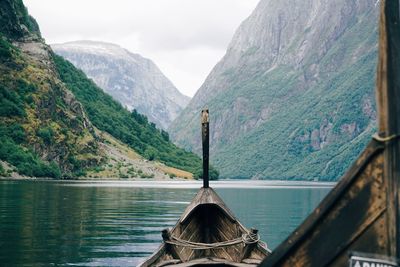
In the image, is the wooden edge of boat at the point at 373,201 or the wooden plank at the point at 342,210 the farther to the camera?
the wooden plank at the point at 342,210

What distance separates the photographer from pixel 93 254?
125ft

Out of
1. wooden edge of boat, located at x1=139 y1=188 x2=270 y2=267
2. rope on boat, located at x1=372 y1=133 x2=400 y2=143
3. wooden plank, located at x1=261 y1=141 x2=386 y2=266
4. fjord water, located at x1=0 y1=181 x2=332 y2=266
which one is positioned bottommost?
fjord water, located at x1=0 y1=181 x2=332 y2=266

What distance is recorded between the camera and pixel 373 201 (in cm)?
709

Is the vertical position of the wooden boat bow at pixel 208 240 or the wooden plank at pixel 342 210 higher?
the wooden plank at pixel 342 210

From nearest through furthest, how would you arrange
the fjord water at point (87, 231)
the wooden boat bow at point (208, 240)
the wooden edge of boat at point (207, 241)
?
the wooden edge of boat at point (207, 241) < the wooden boat bow at point (208, 240) < the fjord water at point (87, 231)

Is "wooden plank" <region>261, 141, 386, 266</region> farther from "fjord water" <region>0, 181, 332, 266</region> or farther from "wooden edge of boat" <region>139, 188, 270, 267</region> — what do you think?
"fjord water" <region>0, 181, 332, 266</region>

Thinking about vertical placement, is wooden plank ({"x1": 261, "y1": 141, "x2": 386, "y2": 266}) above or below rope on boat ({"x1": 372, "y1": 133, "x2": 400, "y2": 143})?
below

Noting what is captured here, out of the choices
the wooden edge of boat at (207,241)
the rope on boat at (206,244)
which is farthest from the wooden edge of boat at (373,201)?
the rope on boat at (206,244)

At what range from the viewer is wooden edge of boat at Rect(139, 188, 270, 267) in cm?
2244

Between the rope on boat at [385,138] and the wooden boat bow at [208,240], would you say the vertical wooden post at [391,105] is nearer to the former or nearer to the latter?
the rope on boat at [385,138]

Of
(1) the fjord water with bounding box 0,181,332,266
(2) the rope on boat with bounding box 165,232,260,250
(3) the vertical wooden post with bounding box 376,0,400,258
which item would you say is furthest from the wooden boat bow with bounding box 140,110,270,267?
(3) the vertical wooden post with bounding box 376,0,400,258

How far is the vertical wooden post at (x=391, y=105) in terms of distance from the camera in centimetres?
700

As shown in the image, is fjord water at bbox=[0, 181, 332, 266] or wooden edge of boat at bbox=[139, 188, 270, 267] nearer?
wooden edge of boat at bbox=[139, 188, 270, 267]

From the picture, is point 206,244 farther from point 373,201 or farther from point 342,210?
point 373,201
